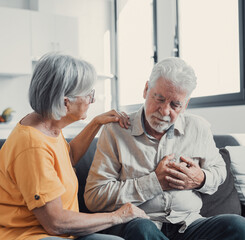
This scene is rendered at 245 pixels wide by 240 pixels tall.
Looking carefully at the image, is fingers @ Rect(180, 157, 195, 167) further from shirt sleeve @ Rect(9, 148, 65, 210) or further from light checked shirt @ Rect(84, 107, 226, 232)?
shirt sleeve @ Rect(9, 148, 65, 210)

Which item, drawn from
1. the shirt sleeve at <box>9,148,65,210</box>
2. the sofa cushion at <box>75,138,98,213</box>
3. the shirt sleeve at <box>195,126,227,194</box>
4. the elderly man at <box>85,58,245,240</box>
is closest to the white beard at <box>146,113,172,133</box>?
the elderly man at <box>85,58,245,240</box>

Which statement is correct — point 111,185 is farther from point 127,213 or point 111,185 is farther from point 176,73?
point 176,73

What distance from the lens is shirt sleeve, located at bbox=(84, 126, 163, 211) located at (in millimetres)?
1476

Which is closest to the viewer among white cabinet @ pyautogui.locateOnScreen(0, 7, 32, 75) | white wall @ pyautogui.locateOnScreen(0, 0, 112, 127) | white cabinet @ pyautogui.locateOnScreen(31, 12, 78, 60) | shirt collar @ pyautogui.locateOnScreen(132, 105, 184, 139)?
shirt collar @ pyautogui.locateOnScreen(132, 105, 184, 139)

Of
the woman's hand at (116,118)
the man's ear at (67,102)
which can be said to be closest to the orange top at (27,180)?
the man's ear at (67,102)

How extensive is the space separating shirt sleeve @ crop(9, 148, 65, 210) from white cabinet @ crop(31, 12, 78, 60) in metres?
3.65

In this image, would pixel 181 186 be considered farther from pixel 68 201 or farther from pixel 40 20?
pixel 40 20

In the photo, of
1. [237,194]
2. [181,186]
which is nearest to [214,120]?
[237,194]

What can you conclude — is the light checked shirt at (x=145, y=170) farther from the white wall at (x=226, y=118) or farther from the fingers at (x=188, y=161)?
the white wall at (x=226, y=118)

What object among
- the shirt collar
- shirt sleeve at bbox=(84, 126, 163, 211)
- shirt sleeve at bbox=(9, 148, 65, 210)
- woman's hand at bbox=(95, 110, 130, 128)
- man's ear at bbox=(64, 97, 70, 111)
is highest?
man's ear at bbox=(64, 97, 70, 111)

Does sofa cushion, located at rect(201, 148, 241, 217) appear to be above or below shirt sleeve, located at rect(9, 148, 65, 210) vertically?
below

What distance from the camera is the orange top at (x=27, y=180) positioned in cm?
110

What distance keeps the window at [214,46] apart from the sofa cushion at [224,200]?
132cm

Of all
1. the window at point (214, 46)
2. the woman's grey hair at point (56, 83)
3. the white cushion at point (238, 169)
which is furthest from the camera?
the window at point (214, 46)
